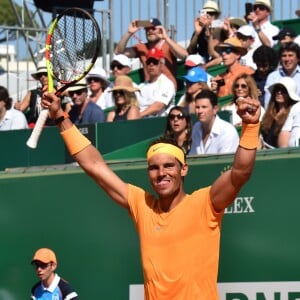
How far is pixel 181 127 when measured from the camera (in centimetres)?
884

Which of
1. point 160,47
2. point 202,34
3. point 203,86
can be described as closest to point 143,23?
point 160,47

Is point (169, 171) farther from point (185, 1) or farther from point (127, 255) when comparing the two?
point (185, 1)

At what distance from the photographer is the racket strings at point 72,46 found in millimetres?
6293

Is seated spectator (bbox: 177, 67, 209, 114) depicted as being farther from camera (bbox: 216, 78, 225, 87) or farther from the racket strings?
the racket strings

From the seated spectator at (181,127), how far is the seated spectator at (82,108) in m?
2.04

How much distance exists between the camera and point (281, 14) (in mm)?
13930

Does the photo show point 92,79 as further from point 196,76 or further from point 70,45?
point 70,45

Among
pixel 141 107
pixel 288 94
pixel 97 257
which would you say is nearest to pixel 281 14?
pixel 141 107

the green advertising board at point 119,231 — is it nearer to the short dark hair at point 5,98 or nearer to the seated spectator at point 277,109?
the seated spectator at point 277,109

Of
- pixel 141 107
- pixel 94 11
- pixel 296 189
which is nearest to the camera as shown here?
pixel 296 189

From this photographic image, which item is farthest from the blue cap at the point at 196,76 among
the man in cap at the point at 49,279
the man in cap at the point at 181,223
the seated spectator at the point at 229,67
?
the man in cap at the point at 181,223

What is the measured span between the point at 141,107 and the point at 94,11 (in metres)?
2.85

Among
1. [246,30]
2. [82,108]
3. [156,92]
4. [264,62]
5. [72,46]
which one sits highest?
[72,46]

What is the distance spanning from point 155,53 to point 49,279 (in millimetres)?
4144
